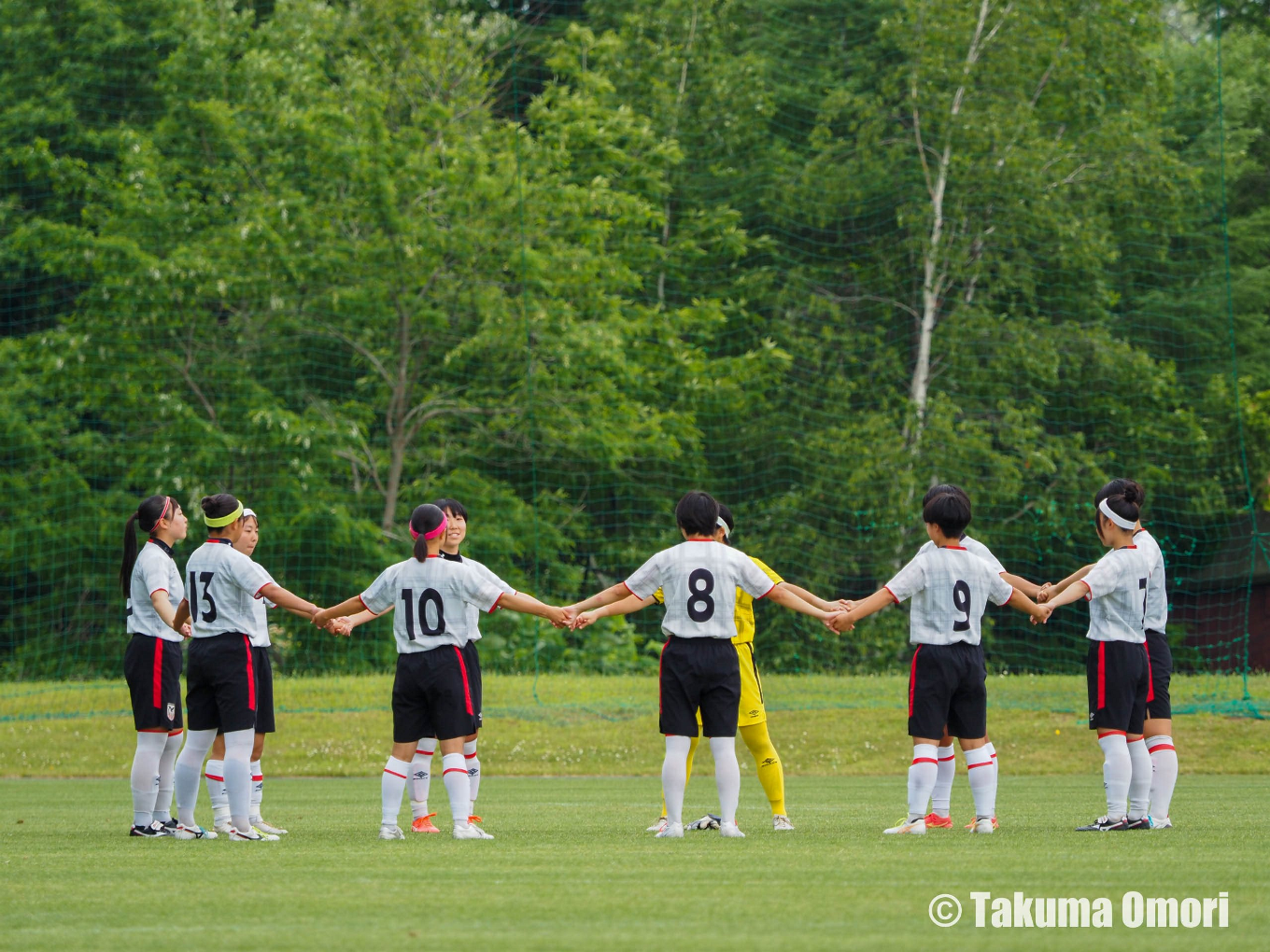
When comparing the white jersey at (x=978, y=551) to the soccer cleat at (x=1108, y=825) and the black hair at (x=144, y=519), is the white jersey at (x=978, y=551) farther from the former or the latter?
the black hair at (x=144, y=519)

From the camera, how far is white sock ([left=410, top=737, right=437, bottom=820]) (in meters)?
8.62

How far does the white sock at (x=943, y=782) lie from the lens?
27.7 feet

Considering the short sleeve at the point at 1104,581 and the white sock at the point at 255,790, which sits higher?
the short sleeve at the point at 1104,581

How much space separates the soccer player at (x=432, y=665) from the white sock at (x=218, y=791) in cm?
104

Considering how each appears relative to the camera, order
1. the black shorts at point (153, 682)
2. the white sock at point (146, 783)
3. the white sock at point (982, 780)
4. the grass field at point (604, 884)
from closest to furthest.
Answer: the grass field at point (604, 884), the white sock at point (982, 780), the white sock at point (146, 783), the black shorts at point (153, 682)

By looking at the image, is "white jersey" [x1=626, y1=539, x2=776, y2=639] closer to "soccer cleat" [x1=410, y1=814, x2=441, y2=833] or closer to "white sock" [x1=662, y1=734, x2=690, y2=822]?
"white sock" [x1=662, y1=734, x2=690, y2=822]

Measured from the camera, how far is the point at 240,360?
25.5m

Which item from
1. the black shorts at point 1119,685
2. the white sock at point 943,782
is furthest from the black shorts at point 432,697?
the black shorts at point 1119,685

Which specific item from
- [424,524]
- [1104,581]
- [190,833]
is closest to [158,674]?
[190,833]

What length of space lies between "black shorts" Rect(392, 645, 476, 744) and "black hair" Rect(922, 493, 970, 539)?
2586mm

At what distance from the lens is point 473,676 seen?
28.8 ft

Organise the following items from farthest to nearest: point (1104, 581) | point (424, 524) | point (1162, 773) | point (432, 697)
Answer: point (1162, 773), point (1104, 581), point (424, 524), point (432, 697)

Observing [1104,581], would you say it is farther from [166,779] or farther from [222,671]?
[166,779]

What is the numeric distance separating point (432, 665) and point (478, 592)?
1.49ft
